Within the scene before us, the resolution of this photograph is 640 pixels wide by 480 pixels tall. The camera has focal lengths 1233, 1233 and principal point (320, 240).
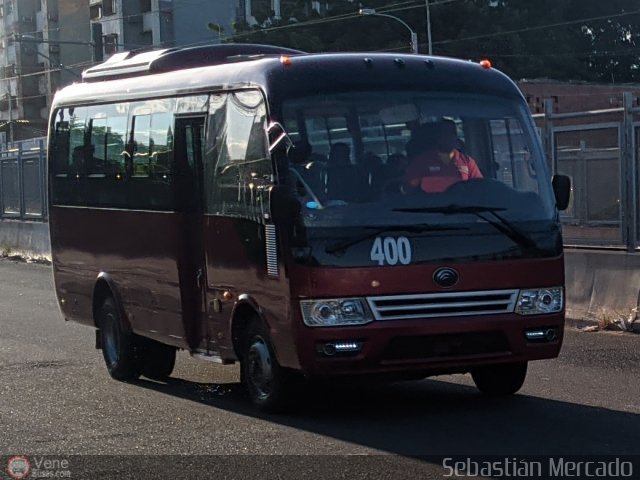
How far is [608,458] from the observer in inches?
Answer: 286

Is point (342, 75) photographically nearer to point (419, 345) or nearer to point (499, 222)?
point (499, 222)

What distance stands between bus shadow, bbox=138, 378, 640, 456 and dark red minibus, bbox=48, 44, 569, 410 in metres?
0.33

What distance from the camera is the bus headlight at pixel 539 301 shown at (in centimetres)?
876

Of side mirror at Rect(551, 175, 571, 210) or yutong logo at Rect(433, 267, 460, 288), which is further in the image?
side mirror at Rect(551, 175, 571, 210)

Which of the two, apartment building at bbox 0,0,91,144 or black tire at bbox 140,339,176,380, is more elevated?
apartment building at bbox 0,0,91,144

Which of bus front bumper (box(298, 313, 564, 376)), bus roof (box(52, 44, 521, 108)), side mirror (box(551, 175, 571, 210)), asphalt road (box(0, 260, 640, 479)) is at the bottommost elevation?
asphalt road (box(0, 260, 640, 479))

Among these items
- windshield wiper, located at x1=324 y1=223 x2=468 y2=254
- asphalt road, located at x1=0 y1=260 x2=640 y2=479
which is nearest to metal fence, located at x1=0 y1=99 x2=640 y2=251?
asphalt road, located at x1=0 y1=260 x2=640 y2=479

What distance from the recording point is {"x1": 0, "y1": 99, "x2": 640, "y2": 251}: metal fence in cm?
1445

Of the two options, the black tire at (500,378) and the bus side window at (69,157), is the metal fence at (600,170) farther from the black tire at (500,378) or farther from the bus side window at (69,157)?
the bus side window at (69,157)

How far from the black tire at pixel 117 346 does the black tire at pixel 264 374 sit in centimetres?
244

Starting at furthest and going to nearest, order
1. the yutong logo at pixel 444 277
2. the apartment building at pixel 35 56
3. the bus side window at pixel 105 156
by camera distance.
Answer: the apartment building at pixel 35 56 < the bus side window at pixel 105 156 < the yutong logo at pixel 444 277

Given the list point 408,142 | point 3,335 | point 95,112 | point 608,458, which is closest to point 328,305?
point 408,142

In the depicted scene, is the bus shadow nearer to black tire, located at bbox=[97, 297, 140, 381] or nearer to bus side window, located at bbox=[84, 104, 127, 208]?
black tire, located at bbox=[97, 297, 140, 381]

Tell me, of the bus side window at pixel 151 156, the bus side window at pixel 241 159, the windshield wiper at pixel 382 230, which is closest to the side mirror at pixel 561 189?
the windshield wiper at pixel 382 230
